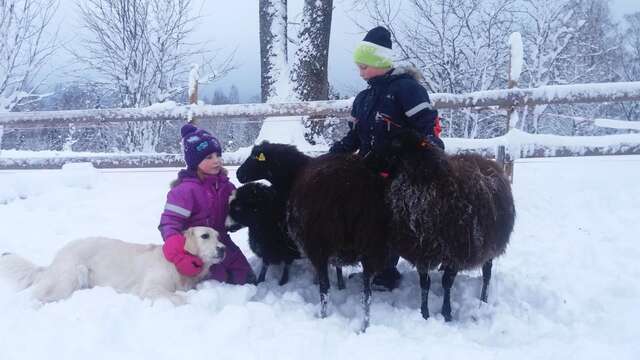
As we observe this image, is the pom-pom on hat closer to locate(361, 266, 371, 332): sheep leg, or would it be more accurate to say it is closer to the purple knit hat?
the purple knit hat

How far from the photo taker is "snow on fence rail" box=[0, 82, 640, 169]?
6109 mm

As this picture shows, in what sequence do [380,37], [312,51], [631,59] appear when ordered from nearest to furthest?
[380,37]
[312,51]
[631,59]

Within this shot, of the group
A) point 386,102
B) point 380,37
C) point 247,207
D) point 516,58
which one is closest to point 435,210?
point 386,102

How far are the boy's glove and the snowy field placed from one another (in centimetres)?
25

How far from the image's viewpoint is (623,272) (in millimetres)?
4219

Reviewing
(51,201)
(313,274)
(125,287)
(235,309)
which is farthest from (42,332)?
(51,201)

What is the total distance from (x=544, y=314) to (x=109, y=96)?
64.3 ft

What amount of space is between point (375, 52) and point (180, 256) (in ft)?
7.56

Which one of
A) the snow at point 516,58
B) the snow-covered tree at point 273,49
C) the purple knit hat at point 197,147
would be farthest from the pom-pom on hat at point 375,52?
the snow-covered tree at point 273,49

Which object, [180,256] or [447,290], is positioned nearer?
[447,290]

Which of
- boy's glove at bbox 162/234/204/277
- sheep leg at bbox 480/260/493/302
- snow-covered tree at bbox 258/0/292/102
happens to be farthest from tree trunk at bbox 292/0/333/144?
sheep leg at bbox 480/260/493/302

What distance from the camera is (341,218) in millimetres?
3443

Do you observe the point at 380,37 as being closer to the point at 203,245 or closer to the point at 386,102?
the point at 386,102

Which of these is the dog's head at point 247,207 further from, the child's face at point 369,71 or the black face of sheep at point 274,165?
the child's face at point 369,71
